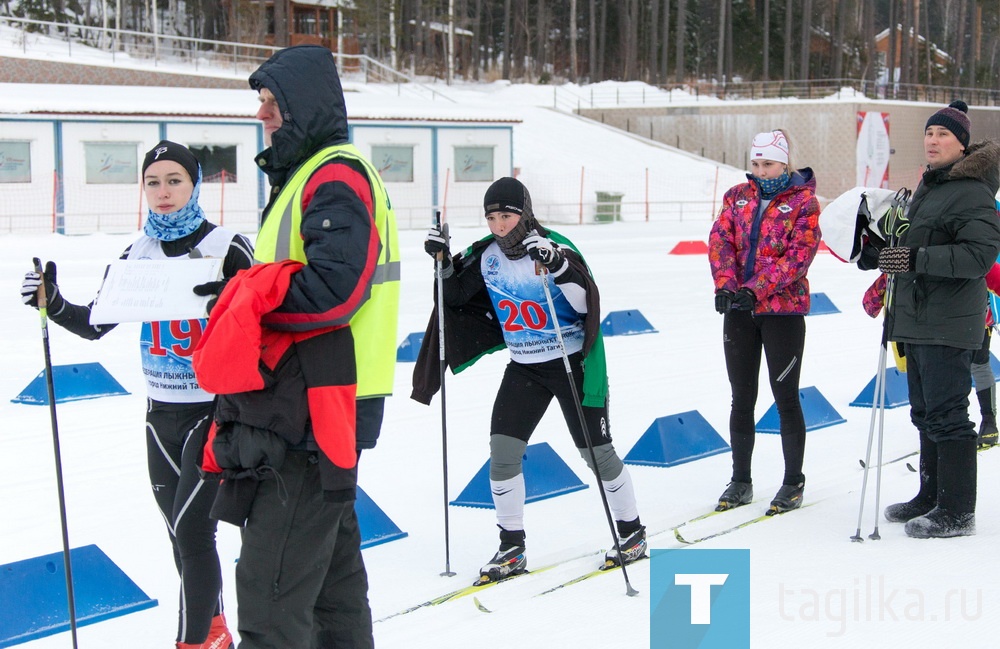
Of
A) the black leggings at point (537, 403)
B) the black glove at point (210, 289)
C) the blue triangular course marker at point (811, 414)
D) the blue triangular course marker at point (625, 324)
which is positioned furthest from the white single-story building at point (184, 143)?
the black glove at point (210, 289)

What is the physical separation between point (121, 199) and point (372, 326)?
23.7 m

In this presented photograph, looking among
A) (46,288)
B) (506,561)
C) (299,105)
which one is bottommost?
(506,561)

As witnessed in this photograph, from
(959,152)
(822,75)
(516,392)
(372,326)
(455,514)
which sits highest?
(822,75)

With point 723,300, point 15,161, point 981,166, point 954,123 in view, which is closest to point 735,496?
point 723,300

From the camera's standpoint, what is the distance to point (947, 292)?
520cm

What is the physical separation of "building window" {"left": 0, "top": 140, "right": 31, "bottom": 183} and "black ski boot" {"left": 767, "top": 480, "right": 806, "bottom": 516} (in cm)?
2165

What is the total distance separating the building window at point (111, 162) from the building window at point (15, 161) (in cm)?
119

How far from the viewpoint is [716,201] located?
34062mm

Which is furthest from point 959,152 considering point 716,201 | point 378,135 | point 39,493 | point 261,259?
point 716,201

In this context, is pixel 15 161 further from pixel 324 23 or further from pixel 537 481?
pixel 324 23

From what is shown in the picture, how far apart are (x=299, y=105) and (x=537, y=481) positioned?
11.7 feet

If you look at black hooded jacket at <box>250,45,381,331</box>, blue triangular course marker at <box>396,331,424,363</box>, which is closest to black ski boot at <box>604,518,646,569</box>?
black hooded jacket at <box>250,45,381,331</box>

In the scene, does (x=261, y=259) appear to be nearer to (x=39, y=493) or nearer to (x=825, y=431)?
(x=39, y=493)

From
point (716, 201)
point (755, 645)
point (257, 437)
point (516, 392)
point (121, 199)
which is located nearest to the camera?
point (257, 437)
